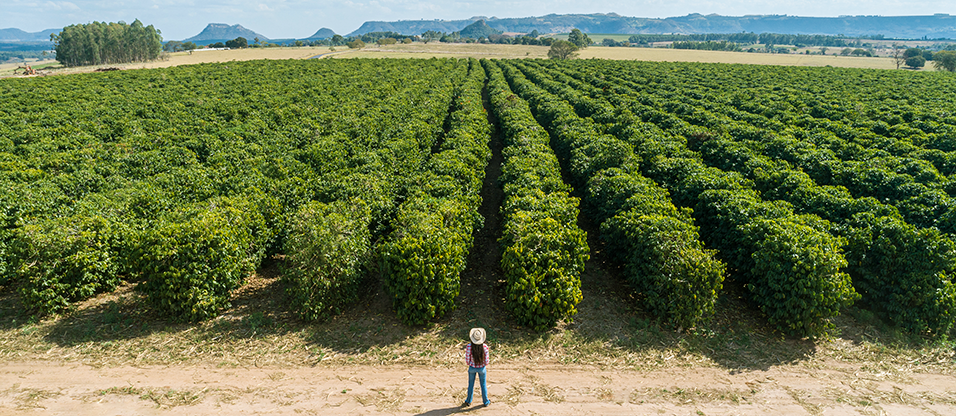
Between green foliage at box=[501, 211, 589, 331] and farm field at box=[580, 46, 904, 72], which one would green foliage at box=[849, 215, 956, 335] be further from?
farm field at box=[580, 46, 904, 72]

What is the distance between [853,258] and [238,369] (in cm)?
1677

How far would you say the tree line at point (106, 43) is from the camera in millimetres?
95056

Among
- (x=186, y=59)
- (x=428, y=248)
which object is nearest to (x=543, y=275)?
(x=428, y=248)

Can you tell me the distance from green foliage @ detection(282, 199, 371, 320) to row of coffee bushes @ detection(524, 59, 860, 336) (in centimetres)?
1084

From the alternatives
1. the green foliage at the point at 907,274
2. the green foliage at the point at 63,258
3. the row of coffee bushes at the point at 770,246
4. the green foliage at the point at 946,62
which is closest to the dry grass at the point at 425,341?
the green foliage at the point at 907,274

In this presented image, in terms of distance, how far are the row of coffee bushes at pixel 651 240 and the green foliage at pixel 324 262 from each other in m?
7.77

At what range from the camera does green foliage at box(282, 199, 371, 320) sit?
11.2 m

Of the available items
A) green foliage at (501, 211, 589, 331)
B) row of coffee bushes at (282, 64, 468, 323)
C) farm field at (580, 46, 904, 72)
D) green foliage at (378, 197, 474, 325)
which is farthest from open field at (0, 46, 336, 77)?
green foliage at (501, 211, 589, 331)

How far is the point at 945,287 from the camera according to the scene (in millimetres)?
10836

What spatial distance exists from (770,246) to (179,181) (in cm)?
1985

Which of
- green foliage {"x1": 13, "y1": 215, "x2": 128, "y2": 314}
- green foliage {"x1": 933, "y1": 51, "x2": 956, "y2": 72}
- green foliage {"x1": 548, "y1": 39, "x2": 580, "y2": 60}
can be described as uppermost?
green foliage {"x1": 548, "y1": 39, "x2": 580, "y2": 60}

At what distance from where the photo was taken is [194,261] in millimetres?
10930

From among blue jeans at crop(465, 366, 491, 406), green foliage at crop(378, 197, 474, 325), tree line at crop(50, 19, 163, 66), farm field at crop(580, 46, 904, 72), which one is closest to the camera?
blue jeans at crop(465, 366, 491, 406)

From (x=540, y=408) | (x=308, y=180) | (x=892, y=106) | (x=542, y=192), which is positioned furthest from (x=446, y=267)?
(x=892, y=106)
